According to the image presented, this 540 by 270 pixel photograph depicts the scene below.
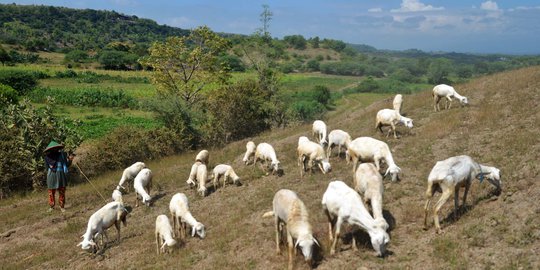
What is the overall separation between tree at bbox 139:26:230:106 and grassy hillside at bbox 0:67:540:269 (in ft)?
38.9

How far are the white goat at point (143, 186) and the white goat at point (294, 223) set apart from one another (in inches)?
286

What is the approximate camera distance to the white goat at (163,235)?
11.7 m

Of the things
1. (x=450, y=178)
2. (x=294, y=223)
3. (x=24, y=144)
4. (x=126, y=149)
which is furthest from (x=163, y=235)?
(x=126, y=149)

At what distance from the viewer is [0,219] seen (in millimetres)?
17562

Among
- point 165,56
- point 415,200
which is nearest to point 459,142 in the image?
point 415,200

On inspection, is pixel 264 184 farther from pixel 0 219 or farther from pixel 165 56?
pixel 165 56

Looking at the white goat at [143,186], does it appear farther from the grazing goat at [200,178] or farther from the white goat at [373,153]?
the white goat at [373,153]

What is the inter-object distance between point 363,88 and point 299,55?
6149 centimetres

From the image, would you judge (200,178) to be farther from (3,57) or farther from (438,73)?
(438,73)

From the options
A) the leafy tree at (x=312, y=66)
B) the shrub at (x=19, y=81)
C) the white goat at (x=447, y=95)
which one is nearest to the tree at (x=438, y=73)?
the leafy tree at (x=312, y=66)

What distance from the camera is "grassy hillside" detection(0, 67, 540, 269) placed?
9195 mm

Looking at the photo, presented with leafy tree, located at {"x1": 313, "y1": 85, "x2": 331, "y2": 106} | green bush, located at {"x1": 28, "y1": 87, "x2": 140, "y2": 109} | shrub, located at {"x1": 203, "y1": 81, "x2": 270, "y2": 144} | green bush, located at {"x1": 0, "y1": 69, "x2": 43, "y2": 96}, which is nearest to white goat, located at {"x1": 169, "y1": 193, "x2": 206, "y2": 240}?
shrub, located at {"x1": 203, "y1": 81, "x2": 270, "y2": 144}

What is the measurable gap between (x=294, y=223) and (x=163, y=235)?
14.4 feet

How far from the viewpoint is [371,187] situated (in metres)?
10.7
